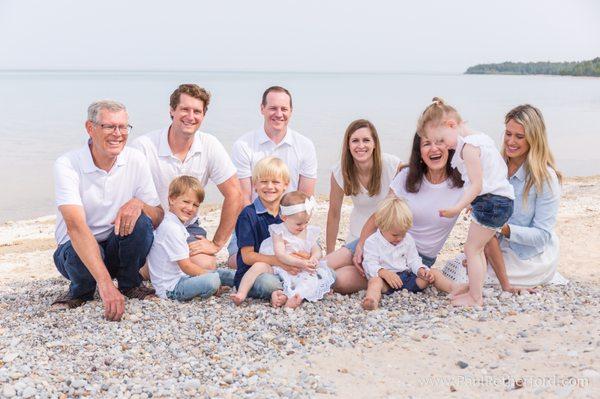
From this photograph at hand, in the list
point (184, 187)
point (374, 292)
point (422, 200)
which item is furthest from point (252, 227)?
point (422, 200)

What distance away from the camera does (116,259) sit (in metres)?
5.20

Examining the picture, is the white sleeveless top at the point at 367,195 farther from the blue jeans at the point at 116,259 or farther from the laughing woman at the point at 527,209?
the blue jeans at the point at 116,259

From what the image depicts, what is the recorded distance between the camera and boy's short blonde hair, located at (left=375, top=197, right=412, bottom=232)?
500cm

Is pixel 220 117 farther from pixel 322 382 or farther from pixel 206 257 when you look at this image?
pixel 322 382

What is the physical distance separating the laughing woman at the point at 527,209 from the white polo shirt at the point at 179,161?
98.6 inches

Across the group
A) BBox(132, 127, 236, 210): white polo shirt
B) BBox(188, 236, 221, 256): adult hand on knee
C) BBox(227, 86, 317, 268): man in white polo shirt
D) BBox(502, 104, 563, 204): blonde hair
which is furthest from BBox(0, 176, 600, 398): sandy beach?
BBox(227, 86, 317, 268): man in white polo shirt

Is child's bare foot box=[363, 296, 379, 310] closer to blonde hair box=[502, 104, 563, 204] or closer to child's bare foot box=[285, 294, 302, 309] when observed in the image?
child's bare foot box=[285, 294, 302, 309]

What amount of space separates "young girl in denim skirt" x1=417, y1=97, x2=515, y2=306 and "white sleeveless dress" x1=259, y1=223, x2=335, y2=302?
3.42ft

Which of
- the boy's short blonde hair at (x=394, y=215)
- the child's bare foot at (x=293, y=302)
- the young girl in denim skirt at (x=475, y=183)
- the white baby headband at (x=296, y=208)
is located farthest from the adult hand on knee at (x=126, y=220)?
the young girl in denim skirt at (x=475, y=183)

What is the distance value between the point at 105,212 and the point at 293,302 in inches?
66.0

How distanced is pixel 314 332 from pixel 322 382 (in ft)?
2.47

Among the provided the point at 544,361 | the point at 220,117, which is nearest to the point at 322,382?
the point at 544,361

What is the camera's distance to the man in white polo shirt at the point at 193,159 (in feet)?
18.6

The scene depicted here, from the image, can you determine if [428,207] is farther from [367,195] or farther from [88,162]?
[88,162]
